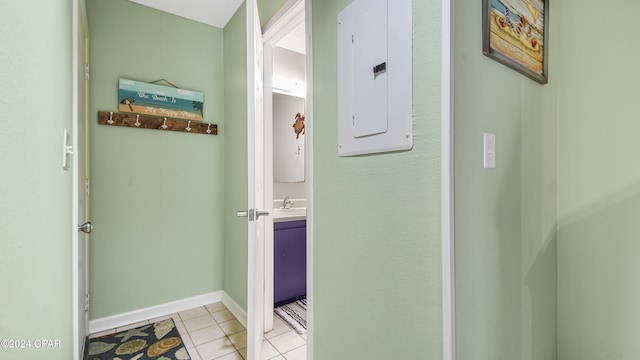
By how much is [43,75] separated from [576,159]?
2.02m

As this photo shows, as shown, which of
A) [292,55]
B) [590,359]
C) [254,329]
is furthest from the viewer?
[292,55]

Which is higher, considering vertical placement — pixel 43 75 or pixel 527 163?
pixel 43 75

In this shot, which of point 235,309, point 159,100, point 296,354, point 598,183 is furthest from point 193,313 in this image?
point 598,183

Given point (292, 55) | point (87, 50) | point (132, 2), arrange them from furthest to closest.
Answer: point (292, 55), point (132, 2), point (87, 50)

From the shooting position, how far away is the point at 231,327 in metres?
2.28

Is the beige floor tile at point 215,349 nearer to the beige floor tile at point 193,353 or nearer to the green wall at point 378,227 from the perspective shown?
the beige floor tile at point 193,353

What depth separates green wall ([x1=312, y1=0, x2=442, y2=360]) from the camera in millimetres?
896

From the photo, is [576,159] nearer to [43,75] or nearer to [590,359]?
[590,359]

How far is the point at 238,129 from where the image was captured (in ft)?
8.10

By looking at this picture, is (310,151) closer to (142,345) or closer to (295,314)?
(295,314)

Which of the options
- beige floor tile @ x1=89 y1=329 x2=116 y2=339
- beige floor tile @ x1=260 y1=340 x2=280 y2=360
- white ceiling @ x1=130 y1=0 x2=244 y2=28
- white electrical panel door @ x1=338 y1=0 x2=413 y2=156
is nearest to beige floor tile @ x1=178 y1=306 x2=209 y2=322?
beige floor tile @ x1=89 y1=329 x2=116 y2=339

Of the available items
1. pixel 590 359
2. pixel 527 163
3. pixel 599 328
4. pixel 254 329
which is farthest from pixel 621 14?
pixel 254 329

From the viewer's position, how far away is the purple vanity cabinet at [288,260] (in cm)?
244

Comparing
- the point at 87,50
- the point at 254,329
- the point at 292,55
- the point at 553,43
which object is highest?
the point at 292,55
